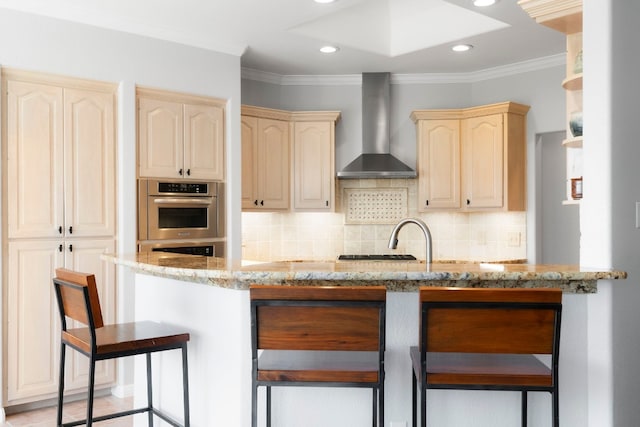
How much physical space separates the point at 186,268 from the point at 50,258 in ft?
6.12

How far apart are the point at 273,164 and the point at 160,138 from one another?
1356mm

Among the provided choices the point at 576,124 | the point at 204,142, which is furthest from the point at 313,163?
the point at 576,124

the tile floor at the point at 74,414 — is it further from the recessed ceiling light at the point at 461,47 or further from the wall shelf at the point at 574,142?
the recessed ceiling light at the point at 461,47

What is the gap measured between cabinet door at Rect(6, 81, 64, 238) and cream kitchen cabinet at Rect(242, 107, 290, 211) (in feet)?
5.70

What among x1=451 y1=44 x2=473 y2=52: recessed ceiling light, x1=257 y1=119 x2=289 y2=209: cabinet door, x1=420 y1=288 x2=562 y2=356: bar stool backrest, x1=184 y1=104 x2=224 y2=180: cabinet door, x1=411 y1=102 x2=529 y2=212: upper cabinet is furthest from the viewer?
x1=257 y1=119 x2=289 y2=209: cabinet door

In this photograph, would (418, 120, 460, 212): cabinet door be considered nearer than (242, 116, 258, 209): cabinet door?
No

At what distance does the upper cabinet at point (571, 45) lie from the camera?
2.88 m

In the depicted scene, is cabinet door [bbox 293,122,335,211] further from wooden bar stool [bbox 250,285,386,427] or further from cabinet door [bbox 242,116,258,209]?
wooden bar stool [bbox 250,285,386,427]

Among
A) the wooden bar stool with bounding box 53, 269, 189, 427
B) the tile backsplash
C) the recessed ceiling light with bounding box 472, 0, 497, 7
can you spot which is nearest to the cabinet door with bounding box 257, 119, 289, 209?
the tile backsplash

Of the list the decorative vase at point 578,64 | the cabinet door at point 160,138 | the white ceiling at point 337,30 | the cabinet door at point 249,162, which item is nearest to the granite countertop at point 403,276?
the decorative vase at point 578,64

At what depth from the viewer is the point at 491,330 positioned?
1882 millimetres

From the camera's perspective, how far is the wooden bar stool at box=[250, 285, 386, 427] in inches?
74.9

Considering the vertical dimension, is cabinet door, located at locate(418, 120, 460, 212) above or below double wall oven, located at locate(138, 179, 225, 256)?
above

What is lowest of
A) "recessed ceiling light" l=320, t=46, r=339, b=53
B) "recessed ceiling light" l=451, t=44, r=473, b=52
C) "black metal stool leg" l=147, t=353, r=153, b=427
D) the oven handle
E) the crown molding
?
"black metal stool leg" l=147, t=353, r=153, b=427
